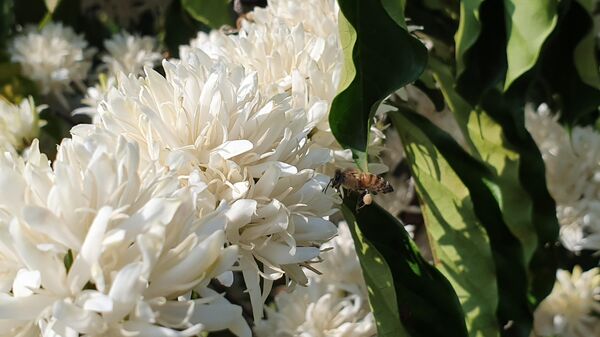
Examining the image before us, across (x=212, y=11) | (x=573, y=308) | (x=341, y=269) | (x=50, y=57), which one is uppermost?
(x=212, y=11)

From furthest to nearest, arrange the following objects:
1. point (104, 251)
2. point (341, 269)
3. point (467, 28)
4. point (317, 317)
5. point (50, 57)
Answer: point (50, 57) → point (341, 269) → point (317, 317) → point (467, 28) → point (104, 251)

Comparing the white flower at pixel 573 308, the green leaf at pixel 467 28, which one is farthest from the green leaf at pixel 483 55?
the white flower at pixel 573 308

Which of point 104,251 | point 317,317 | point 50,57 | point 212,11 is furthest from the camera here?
point 50,57

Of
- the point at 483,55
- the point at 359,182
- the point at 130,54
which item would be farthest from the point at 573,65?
the point at 130,54

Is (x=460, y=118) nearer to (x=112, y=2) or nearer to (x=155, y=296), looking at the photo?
(x=155, y=296)

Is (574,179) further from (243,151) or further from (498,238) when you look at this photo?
(243,151)

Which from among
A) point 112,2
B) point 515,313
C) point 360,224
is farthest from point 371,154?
point 112,2

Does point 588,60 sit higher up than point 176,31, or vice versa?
point 588,60
